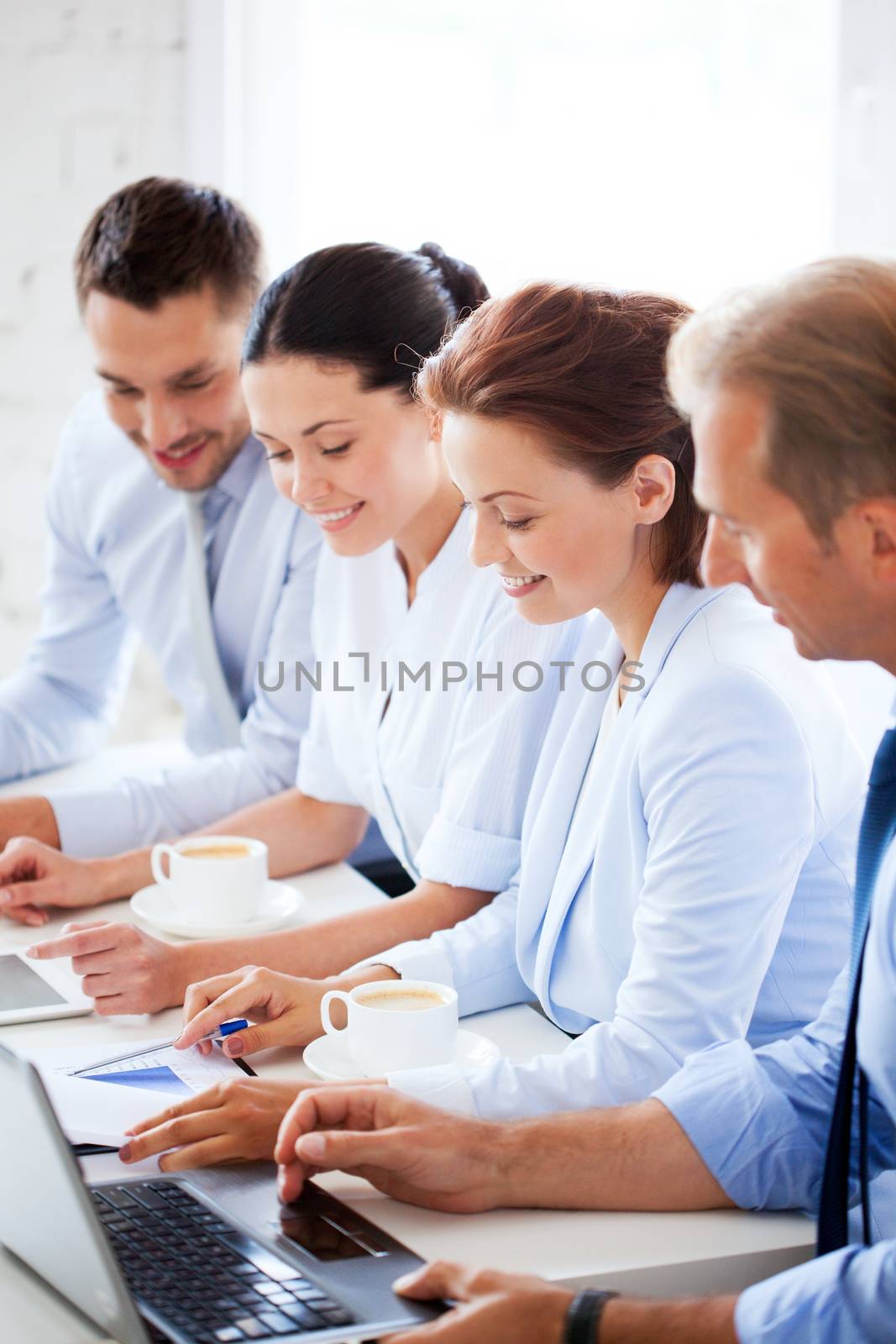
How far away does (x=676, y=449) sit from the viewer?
138cm

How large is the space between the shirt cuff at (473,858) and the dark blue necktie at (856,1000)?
23.9 inches

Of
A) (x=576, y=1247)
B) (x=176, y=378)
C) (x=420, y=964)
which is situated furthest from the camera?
(x=176, y=378)

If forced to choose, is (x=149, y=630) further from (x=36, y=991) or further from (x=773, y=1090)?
(x=773, y=1090)

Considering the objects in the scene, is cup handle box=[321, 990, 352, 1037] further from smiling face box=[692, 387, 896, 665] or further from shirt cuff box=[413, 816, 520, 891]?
smiling face box=[692, 387, 896, 665]

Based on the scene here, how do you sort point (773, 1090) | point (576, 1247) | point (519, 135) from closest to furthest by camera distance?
1. point (576, 1247)
2. point (773, 1090)
3. point (519, 135)

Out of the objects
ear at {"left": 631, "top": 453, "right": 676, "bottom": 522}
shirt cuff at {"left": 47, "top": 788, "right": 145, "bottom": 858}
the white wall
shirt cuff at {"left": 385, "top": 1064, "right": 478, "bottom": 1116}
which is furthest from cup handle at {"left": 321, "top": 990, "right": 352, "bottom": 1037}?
the white wall

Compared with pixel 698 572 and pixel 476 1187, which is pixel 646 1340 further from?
pixel 698 572

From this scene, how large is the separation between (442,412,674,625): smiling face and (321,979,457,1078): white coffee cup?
0.41 metres

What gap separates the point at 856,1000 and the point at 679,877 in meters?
0.20

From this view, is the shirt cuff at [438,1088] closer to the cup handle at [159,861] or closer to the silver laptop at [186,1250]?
the silver laptop at [186,1250]

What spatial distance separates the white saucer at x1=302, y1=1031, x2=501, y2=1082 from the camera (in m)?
1.25

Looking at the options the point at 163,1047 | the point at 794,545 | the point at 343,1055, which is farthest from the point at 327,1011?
the point at 794,545

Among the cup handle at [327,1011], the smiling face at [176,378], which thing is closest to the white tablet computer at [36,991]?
the cup handle at [327,1011]

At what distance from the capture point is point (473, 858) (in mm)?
1615
